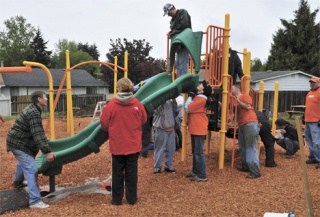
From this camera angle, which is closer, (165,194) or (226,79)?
(165,194)

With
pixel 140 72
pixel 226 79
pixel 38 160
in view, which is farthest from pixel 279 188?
pixel 140 72

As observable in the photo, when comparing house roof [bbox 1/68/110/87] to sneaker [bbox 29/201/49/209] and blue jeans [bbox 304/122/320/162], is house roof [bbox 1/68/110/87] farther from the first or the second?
sneaker [bbox 29/201/49/209]

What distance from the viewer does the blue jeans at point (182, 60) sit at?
6.62 meters

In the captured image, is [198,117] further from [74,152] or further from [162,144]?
[74,152]

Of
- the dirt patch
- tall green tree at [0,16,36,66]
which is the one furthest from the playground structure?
tall green tree at [0,16,36,66]

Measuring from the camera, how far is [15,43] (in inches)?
2315

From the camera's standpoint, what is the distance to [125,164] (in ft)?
15.4

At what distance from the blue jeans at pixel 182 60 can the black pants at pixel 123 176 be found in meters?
2.64

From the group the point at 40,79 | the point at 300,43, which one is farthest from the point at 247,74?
the point at 40,79

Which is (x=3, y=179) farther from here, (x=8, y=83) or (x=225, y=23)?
(x=8, y=83)

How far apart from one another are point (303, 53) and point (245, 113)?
2997 centimetres

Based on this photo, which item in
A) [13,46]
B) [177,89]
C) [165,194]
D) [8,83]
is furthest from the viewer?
[13,46]

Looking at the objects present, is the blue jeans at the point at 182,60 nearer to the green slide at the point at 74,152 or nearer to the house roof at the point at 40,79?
the green slide at the point at 74,152

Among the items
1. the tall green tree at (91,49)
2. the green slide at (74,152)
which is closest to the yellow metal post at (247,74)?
the green slide at (74,152)
